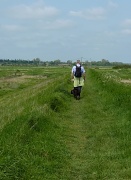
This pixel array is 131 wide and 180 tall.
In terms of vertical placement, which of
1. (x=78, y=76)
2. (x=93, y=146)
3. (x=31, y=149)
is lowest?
(x=93, y=146)

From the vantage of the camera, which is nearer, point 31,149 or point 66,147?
point 31,149

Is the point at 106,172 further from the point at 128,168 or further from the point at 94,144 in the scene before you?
the point at 94,144

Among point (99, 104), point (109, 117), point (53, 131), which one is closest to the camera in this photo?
point (53, 131)

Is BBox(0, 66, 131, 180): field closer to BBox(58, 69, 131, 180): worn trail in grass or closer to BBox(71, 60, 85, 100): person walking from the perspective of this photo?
BBox(58, 69, 131, 180): worn trail in grass

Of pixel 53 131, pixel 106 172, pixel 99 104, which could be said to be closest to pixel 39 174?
pixel 106 172

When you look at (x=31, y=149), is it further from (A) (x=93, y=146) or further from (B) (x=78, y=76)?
(B) (x=78, y=76)

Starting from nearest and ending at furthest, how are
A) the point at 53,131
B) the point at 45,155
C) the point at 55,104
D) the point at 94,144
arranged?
the point at 45,155, the point at 94,144, the point at 53,131, the point at 55,104

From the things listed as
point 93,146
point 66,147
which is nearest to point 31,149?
point 66,147

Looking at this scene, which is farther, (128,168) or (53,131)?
(53,131)

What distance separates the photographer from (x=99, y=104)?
14867mm

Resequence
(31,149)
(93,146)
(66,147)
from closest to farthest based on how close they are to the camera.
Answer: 1. (31,149)
2. (66,147)
3. (93,146)

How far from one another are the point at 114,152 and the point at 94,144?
2.65 feet

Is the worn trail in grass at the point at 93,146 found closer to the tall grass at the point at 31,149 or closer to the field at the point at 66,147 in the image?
the field at the point at 66,147

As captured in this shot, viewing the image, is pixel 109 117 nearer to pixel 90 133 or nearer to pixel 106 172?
pixel 90 133
